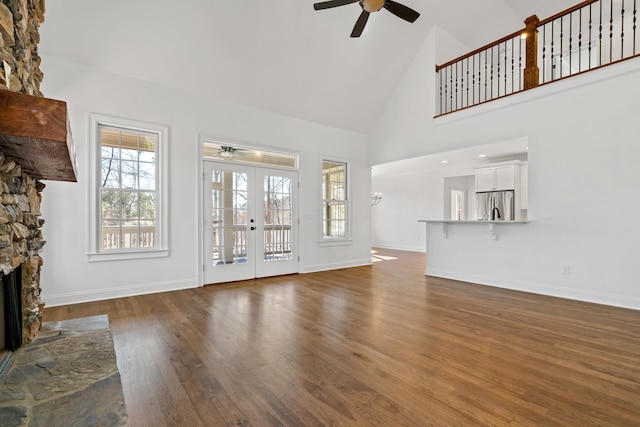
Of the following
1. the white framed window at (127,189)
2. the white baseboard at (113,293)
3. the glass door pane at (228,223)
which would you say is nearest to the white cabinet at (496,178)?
the glass door pane at (228,223)

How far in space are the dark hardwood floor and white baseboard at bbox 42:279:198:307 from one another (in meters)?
0.16

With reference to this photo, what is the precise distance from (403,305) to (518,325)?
46.1 inches

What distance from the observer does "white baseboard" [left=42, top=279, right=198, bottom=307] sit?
3.67 meters

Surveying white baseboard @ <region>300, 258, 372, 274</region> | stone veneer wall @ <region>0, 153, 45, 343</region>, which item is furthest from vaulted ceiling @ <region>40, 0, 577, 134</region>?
white baseboard @ <region>300, 258, 372, 274</region>

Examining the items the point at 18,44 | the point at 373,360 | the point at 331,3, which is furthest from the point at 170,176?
the point at 373,360

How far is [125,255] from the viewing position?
4117mm

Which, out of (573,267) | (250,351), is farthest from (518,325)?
(250,351)

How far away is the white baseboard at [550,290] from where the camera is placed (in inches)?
143

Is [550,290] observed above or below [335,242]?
below

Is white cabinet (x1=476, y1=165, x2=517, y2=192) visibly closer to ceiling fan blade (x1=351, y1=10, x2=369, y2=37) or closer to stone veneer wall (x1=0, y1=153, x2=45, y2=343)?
ceiling fan blade (x1=351, y1=10, x2=369, y2=37)

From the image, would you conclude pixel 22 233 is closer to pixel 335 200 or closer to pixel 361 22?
pixel 361 22

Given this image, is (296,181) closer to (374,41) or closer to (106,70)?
(374,41)

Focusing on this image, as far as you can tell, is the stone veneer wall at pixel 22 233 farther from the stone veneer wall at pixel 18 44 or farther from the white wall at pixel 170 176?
the white wall at pixel 170 176

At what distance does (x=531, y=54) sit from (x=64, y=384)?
6.29 meters
